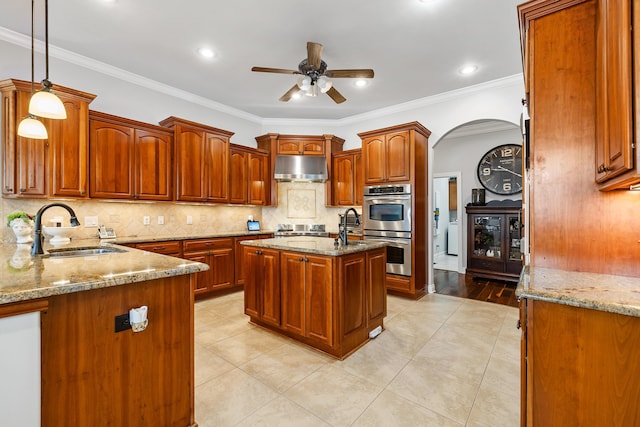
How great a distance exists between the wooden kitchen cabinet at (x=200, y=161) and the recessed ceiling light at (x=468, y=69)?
3.42 meters

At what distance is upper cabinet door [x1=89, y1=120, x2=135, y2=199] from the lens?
3.18 meters

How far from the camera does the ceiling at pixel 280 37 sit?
8.23 feet

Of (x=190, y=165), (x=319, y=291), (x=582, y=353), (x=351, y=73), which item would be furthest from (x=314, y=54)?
(x=582, y=353)

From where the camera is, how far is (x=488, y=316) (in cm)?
334

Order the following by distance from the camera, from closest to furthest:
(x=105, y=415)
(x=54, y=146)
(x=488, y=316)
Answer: (x=105, y=415) < (x=54, y=146) < (x=488, y=316)

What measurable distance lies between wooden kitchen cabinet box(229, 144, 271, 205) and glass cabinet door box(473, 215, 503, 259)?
4.01m

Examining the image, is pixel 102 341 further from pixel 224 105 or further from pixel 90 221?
pixel 224 105

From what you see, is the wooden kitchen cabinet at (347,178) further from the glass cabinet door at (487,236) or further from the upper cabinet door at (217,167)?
the glass cabinet door at (487,236)

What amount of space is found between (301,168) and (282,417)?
3.95 meters

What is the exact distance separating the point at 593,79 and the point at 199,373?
3.14m

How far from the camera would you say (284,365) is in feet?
7.43

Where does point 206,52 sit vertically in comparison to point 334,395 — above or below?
above

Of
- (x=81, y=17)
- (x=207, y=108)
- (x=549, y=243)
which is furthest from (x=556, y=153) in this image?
(x=207, y=108)

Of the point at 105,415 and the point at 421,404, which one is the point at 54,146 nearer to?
the point at 105,415
